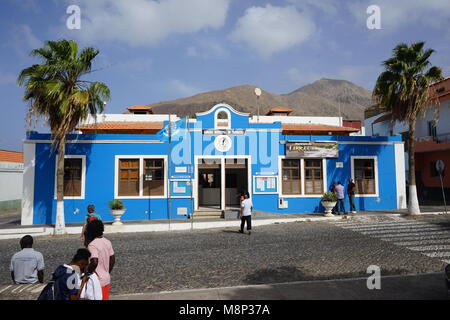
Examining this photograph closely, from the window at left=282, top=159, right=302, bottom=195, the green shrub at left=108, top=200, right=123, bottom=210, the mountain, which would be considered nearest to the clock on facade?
the window at left=282, top=159, right=302, bottom=195

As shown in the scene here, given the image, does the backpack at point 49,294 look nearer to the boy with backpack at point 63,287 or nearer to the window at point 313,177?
the boy with backpack at point 63,287

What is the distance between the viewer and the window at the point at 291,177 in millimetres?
16797

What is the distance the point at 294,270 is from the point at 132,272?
12.6 feet

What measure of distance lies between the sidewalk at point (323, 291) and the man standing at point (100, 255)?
1.54 meters

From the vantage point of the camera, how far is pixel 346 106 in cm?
16625

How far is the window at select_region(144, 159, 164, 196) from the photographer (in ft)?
51.7

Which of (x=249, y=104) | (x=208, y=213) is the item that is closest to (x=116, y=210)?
(x=208, y=213)

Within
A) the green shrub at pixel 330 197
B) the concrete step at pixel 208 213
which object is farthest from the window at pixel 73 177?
the green shrub at pixel 330 197

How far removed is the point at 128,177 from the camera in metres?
15.8

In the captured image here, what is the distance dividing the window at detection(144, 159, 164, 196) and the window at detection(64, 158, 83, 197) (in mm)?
3310

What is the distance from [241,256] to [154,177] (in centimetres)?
869

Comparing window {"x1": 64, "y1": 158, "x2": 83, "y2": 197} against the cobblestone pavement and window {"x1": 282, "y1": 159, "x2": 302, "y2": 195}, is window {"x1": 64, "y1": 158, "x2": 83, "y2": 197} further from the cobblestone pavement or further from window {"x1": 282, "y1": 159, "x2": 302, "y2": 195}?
window {"x1": 282, "y1": 159, "x2": 302, "y2": 195}
